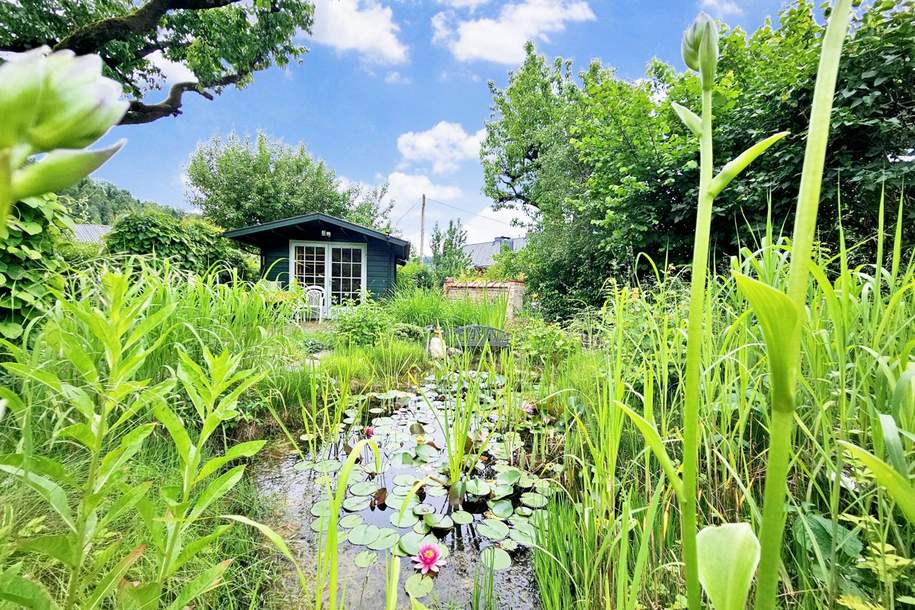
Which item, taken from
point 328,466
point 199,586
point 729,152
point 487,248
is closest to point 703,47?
point 199,586

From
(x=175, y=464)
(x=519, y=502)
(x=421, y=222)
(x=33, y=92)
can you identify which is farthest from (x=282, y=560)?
(x=421, y=222)

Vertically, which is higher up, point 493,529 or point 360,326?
point 360,326

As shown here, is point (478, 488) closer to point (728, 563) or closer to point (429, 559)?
point (429, 559)

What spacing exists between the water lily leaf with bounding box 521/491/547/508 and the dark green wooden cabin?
7494mm

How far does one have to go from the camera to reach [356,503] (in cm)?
163

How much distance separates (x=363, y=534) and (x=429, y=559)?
1.10ft

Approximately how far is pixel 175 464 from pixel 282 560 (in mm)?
664

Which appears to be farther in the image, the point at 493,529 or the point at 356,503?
the point at 356,503

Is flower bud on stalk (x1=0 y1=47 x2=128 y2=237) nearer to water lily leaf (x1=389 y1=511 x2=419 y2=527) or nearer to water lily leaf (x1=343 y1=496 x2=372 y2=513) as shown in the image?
water lily leaf (x1=389 y1=511 x2=419 y2=527)

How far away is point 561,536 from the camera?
127 centimetres

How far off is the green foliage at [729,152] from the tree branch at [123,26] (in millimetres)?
6006

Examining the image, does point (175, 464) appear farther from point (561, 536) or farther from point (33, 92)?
point (33, 92)

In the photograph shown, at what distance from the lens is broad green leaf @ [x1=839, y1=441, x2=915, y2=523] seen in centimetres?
31

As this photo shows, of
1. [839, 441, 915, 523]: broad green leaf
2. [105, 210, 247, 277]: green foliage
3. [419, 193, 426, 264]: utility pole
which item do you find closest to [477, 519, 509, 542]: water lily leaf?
[839, 441, 915, 523]: broad green leaf
